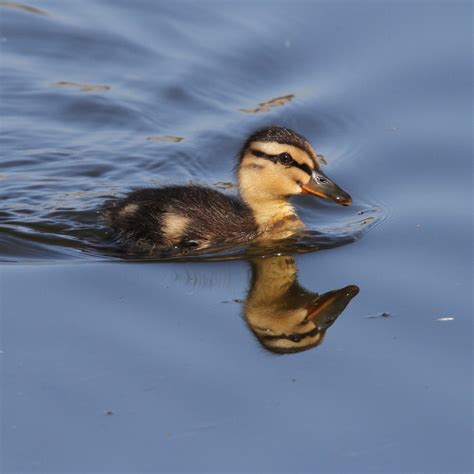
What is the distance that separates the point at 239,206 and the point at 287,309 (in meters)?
1.25

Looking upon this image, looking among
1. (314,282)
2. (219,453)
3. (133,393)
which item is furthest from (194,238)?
(219,453)

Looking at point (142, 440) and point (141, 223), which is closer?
point (142, 440)

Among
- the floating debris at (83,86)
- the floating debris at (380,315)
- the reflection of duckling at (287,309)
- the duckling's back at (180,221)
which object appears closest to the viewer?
the reflection of duckling at (287,309)

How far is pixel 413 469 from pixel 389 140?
4155 mm

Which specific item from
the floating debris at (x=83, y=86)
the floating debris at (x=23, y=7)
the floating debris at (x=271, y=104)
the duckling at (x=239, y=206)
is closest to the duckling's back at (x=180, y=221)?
the duckling at (x=239, y=206)

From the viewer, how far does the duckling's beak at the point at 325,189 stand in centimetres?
745

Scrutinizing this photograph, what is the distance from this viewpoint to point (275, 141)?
745 cm

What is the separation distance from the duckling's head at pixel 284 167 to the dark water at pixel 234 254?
0.33 meters

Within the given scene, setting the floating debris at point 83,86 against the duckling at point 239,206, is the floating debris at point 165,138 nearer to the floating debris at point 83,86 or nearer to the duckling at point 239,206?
the floating debris at point 83,86

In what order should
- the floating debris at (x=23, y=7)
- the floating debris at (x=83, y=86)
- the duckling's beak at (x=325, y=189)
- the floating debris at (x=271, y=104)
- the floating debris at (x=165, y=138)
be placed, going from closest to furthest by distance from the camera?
the duckling's beak at (x=325, y=189), the floating debris at (x=165, y=138), the floating debris at (x=271, y=104), the floating debris at (x=83, y=86), the floating debris at (x=23, y=7)

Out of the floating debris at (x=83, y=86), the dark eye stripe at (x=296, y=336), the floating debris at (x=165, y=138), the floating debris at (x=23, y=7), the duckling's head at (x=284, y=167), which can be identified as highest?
the floating debris at (x=23, y=7)

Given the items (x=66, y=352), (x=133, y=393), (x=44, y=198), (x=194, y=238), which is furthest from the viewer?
(x=44, y=198)

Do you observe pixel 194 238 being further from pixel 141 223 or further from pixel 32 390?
pixel 32 390

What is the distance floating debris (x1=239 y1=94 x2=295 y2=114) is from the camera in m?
9.62
